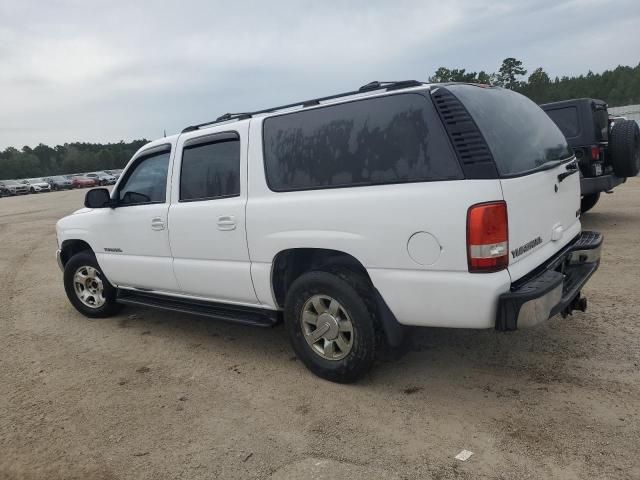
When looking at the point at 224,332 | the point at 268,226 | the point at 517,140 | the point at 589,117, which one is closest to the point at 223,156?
the point at 268,226

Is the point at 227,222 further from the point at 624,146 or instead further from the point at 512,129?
the point at 624,146

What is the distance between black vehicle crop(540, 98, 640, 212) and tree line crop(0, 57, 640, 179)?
59.0 metres

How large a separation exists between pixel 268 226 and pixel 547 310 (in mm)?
1871

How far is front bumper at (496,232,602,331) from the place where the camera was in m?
2.75

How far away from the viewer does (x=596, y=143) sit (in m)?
7.68

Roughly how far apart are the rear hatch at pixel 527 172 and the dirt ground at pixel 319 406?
0.84 meters

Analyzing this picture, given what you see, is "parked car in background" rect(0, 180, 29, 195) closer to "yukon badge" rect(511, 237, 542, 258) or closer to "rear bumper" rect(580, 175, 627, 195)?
"rear bumper" rect(580, 175, 627, 195)

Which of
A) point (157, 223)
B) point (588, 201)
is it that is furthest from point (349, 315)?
point (588, 201)

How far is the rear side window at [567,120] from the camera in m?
7.91

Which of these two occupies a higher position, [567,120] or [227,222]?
[567,120]

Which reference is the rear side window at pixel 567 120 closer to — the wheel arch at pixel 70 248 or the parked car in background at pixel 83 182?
the wheel arch at pixel 70 248

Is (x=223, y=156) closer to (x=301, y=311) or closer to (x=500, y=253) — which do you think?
(x=301, y=311)

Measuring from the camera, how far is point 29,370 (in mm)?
4176

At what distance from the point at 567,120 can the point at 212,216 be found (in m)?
6.45
